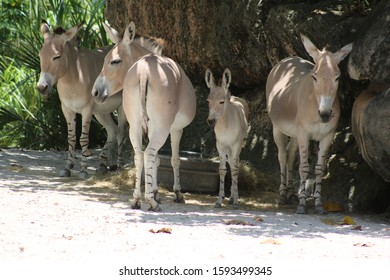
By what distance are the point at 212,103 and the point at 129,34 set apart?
1.26 m

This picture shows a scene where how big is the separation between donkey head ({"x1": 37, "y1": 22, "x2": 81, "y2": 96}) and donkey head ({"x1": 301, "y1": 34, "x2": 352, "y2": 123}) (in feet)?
13.2

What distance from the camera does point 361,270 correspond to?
595 centimetres

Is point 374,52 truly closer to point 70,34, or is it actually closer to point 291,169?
point 291,169

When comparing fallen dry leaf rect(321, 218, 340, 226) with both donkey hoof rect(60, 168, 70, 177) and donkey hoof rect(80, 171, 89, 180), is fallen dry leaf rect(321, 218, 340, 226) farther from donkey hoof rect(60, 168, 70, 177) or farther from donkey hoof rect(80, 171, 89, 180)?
donkey hoof rect(60, 168, 70, 177)

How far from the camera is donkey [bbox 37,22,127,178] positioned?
1170cm

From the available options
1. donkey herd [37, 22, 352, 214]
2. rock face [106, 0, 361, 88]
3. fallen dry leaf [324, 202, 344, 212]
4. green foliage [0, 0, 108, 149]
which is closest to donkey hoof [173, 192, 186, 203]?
donkey herd [37, 22, 352, 214]

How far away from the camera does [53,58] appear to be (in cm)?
1171

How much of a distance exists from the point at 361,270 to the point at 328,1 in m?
5.93

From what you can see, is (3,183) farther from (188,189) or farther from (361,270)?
(361,270)

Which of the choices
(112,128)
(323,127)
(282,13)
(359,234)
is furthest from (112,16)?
(359,234)

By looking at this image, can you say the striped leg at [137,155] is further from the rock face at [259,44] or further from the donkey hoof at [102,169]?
the donkey hoof at [102,169]

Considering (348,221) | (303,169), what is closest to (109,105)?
(303,169)

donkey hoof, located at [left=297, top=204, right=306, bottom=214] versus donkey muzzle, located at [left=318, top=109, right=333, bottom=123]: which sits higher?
donkey muzzle, located at [left=318, top=109, right=333, bottom=123]

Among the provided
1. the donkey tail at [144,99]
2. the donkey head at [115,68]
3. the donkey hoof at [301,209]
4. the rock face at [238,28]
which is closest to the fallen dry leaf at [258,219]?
the donkey hoof at [301,209]
